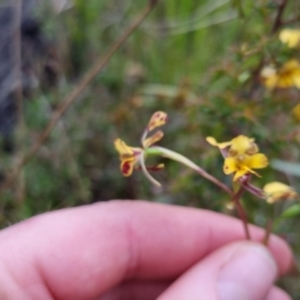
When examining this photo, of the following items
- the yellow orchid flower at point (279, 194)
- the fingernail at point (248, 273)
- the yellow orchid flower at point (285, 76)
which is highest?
the yellow orchid flower at point (285, 76)

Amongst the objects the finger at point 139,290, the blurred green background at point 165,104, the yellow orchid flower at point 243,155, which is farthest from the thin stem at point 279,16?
the finger at point 139,290

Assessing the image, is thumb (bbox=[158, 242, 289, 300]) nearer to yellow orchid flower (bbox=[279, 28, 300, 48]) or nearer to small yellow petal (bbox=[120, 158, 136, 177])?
small yellow petal (bbox=[120, 158, 136, 177])

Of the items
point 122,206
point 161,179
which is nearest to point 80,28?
point 161,179

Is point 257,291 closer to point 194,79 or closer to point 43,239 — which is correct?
point 43,239

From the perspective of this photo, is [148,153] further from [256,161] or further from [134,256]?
[134,256]

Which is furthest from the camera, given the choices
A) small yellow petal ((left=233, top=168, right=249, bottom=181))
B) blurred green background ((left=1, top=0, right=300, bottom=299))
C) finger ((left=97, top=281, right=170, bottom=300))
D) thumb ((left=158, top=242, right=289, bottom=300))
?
finger ((left=97, top=281, right=170, bottom=300))

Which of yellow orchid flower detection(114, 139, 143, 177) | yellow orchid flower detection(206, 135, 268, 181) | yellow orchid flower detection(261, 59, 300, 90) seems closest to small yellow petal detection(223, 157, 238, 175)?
yellow orchid flower detection(206, 135, 268, 181)

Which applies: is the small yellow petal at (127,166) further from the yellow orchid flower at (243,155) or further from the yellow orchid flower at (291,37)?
the yellow orchid flower at (291,37)
